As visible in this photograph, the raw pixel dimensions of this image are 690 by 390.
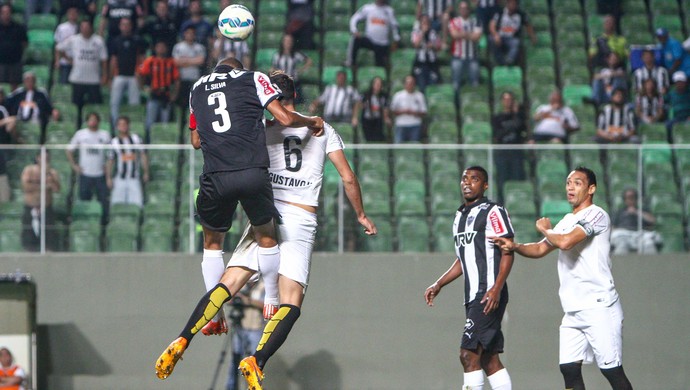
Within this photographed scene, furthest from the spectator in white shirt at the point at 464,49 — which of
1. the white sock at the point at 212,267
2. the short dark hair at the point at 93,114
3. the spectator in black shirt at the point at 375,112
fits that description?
the white sock at the point at 212,267

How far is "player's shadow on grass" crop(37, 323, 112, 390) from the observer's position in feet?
46.6

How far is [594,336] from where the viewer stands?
370 inches

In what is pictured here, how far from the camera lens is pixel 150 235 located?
45.8ft

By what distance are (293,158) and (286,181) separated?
0.59ft

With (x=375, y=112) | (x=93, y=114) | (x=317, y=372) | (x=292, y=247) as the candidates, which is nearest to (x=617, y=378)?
(x=292, y=247)

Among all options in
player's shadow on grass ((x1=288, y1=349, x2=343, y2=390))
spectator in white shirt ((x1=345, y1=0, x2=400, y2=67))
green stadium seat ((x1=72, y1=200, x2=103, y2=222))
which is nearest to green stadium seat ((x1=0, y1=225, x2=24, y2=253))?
green stadium seat ((x1=72, y1=200, x2=103, y2=222))

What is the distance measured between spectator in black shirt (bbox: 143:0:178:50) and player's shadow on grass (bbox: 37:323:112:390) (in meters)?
5.19

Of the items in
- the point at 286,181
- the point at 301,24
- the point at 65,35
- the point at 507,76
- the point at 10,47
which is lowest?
the point at 286,181

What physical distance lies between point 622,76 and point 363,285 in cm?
567

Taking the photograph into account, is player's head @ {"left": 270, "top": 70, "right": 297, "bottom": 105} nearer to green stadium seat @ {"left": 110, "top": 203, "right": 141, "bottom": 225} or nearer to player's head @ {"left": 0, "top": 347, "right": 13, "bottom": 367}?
green stadium seat @ {"left": 110, "top": 203, "right": 141, "bottom": 225}

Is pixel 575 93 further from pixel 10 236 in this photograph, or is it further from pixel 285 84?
pixel 285 84

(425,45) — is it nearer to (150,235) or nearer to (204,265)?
(150,235)

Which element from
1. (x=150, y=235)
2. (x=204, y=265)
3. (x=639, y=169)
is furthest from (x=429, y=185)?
(x=204, y=265)

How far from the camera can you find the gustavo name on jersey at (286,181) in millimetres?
8578
